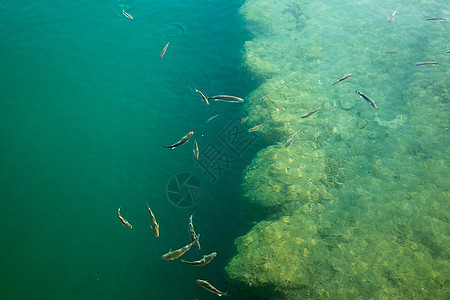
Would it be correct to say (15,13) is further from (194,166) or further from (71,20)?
(194,166)

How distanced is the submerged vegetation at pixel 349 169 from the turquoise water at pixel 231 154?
0.03 meters

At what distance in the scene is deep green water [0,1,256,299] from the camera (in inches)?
186

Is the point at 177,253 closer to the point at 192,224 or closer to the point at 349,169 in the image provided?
the point at 192,224

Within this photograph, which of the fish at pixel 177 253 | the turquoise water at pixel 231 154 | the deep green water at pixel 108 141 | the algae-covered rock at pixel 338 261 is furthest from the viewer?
the deep green water at pixel 108 141

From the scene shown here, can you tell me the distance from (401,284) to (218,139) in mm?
4619

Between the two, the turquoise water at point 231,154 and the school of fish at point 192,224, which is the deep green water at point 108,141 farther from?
the school of fish at point 192,224

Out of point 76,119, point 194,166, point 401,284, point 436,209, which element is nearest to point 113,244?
point 194,166

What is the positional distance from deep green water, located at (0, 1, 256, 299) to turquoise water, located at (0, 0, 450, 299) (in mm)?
37

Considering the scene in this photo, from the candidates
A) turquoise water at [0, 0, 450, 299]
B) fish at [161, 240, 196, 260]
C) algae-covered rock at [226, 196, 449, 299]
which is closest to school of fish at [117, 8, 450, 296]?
fish at [161, 240, 196, 260]

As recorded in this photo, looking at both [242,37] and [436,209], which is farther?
[242,37]

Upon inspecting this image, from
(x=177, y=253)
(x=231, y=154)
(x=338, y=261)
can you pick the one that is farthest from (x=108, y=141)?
(x=338, y=261)

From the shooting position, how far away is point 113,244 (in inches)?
197

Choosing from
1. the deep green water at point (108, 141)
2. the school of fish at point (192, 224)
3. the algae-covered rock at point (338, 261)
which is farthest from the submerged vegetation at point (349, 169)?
the deep green water at point (108, 141)

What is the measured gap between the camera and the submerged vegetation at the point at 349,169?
4.01m
